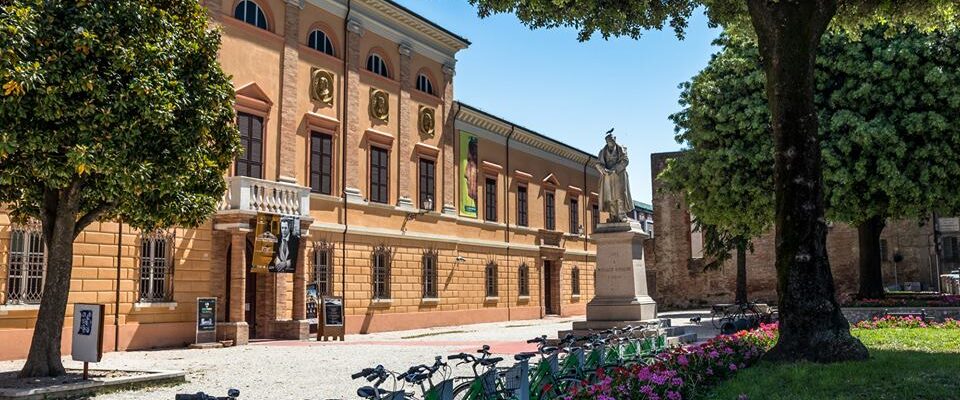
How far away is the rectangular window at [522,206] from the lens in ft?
123

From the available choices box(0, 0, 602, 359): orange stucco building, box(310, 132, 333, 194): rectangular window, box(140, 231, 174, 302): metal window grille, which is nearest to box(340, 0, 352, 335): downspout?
box(0, 0, 602, 359): orange stucco building

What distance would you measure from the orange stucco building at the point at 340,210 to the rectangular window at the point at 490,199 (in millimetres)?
97

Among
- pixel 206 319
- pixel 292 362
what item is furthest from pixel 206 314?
pixel 292 362

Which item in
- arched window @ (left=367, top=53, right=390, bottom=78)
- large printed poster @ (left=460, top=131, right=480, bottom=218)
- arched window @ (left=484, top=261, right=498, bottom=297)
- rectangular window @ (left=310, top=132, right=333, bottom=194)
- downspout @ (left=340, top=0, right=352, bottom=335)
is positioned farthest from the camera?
arched window @ (left=484, top=261, right=498, bottom=297)

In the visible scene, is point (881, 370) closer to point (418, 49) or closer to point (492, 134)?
point (418, 49)

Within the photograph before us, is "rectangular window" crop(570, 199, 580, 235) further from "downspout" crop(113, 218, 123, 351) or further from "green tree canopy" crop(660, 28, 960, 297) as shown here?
"downspout" crop(113, 218, 123, 351)

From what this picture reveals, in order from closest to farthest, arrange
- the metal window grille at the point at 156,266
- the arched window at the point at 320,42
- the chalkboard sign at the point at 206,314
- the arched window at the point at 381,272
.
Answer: the metal window grille at the point at 156,266, the chalkboard sign at the point at 206,314, the arched window at the point at 320,42, the arched window at the point at 381,272

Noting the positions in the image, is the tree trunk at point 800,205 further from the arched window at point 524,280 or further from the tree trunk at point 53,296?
the arched window at point 524,280

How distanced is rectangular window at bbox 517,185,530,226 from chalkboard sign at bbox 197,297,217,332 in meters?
19.1

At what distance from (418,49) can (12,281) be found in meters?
17.2

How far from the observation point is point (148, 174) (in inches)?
488

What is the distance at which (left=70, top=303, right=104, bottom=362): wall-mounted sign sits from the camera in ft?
40.2

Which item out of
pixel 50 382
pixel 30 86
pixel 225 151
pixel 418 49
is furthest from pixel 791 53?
pixel 418 49

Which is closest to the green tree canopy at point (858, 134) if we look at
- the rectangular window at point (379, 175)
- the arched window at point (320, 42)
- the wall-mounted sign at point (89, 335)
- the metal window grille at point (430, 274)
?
the metal window grille at point (430, 274)
